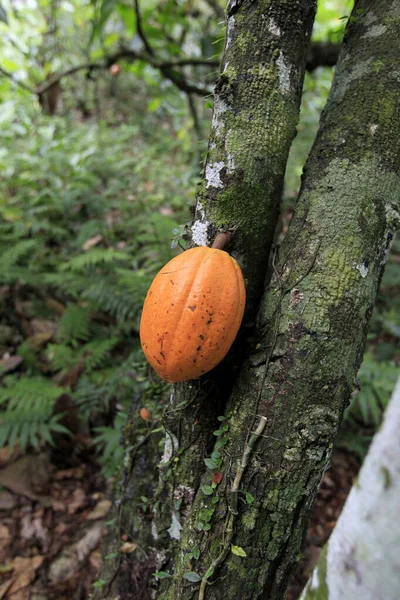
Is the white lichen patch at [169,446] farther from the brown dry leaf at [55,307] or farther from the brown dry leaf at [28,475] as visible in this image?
the brown dry leaf at [55,307]

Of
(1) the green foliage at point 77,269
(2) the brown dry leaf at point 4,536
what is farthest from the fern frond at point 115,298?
(2) the brown dry leaf at point 4,536

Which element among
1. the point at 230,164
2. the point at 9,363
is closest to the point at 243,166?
the point at 230,164

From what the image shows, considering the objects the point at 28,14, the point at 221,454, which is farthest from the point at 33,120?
the point at 221,454

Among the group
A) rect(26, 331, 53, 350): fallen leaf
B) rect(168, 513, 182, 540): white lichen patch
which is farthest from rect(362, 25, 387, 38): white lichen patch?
rect(26, 331, 53, 350): fallen leaf

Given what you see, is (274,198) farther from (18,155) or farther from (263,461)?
(18,155)

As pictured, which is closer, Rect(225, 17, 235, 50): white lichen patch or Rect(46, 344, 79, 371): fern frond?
Rect(225, 17, 235, 50): white lichen patch

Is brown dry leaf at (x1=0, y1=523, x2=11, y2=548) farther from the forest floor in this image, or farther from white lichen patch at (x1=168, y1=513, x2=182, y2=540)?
white lichen patch at (x1=168, y1=513, x2=182, y2=540)
